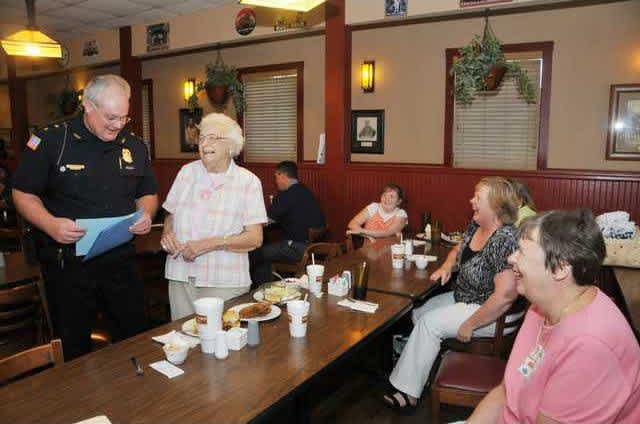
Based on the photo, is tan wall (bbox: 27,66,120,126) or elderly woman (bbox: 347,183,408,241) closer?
elderly woman (bbox: 347,183,408,241)

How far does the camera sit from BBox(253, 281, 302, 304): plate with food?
2.51 meters

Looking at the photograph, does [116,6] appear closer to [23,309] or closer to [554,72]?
[23,309]

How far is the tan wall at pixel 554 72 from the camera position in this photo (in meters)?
4.86

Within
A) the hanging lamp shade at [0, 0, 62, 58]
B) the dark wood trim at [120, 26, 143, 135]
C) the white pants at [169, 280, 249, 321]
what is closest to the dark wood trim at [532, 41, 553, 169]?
the white pants at [169, 280, 249, 321]

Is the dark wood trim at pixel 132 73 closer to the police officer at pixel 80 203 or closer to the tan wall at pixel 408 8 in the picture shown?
the tan wall at pixel 408 8

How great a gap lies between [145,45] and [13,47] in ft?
8.10

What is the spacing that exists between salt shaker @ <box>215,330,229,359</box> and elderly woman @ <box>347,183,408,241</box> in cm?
315

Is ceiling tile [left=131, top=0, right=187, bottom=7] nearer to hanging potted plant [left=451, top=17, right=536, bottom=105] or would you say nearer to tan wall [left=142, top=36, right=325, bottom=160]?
tan wall [left=142, top=36, right=325, bottom=160]

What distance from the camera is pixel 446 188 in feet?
18.5

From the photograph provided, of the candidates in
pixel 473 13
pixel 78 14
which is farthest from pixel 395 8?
pixel 78 14

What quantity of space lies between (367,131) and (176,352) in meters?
4.76

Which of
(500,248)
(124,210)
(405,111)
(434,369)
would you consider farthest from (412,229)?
(124,210)

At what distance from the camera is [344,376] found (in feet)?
11.8

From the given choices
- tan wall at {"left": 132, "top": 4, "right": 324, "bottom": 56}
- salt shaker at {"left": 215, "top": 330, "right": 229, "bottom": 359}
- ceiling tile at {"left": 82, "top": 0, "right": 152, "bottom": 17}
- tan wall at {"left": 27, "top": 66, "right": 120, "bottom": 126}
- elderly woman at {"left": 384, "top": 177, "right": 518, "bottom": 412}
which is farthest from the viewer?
tan wall at {"left": 27, "top": 66, "right": 120, "bottom": 126}
